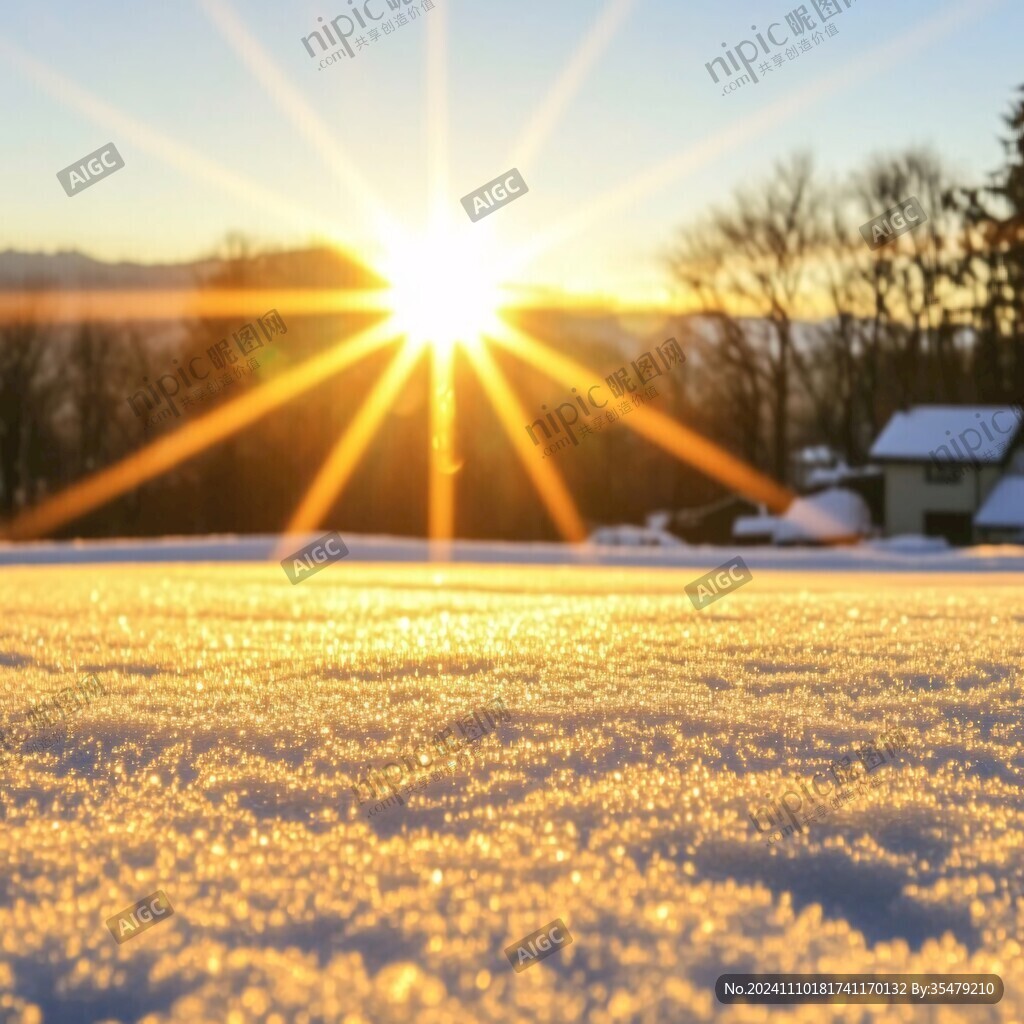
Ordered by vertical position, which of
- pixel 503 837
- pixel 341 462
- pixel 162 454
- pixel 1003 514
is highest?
pixel 162 454

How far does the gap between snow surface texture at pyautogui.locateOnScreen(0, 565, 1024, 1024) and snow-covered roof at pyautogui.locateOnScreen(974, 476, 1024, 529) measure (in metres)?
24.6

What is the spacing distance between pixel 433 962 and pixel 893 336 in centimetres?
3398

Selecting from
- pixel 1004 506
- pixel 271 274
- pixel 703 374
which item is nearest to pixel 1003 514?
pixel 1004 506

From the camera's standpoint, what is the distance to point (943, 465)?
2861 cm

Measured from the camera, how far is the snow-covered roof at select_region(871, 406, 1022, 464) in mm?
28531

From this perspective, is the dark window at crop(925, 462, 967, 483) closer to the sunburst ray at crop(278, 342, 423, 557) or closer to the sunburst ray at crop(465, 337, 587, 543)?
the sunburst ray at crop(465, 337, 587, 543)

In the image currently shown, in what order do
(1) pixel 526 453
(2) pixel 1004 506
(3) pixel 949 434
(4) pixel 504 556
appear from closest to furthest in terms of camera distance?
(4) pixel 504 556 < (2) pixel 1004 506 < (3) pixel 949 434 < (1) pixel 526 453

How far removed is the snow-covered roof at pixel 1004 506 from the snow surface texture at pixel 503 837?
80.8 feet

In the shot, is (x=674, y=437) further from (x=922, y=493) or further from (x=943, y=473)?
(x=943, y=473)

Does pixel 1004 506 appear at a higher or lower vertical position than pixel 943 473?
lower

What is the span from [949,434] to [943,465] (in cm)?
97

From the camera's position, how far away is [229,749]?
3146 mm

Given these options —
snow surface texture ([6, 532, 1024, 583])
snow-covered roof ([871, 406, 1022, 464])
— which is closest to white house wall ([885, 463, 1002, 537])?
snow-covered roof ([871, 406, 1022, 464])

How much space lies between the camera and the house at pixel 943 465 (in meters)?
28.8
